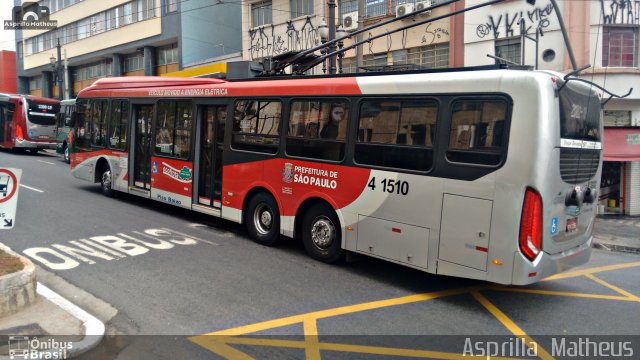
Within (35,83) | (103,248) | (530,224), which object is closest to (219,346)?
(530,224)

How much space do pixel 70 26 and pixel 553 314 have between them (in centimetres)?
4717

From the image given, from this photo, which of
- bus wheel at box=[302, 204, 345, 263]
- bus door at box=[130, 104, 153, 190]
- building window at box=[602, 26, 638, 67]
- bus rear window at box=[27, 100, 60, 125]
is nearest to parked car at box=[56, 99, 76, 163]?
bus rear window at box=[27, 100, 60, 125]

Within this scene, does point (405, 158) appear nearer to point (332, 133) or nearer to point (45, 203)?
point (332, 133)

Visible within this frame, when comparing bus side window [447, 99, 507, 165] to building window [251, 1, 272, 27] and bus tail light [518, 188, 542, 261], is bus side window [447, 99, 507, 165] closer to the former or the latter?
bus tail light [518, 188, 542, 261]

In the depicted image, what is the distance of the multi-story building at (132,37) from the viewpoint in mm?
32406

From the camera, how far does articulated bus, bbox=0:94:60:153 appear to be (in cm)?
2512

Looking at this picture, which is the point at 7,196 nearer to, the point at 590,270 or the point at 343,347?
the point at 343,347

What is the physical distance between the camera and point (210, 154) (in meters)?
9.61

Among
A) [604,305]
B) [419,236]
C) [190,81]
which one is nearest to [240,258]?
[419,236]

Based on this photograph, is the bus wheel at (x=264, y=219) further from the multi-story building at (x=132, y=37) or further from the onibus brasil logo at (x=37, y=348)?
the multi-story building at (x=132, y=37)

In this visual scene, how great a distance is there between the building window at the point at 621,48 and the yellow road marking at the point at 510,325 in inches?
370

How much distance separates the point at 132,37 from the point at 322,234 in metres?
33.7

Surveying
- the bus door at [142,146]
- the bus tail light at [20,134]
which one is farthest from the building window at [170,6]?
the bus door at [142,146]

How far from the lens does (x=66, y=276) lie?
6.55 m
